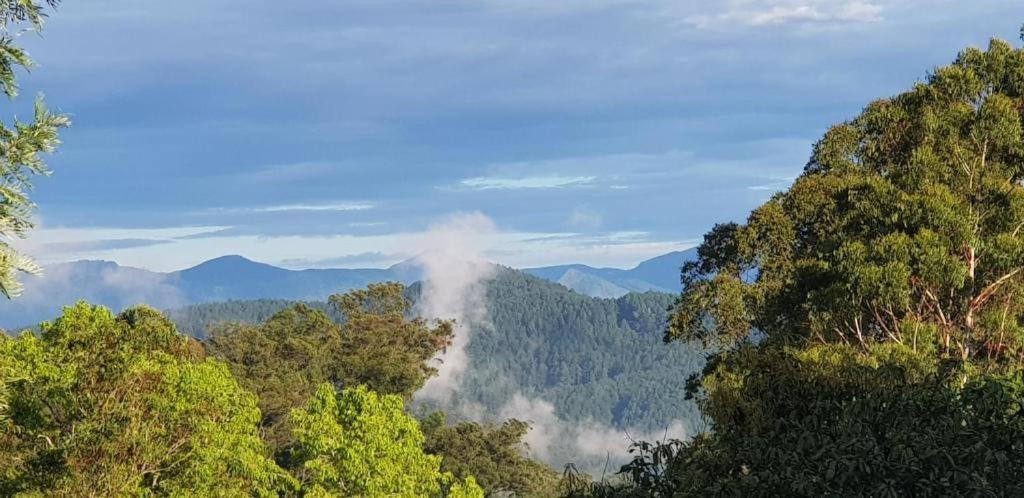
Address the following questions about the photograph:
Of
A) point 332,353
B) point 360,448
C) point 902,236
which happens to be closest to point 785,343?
point 902,236

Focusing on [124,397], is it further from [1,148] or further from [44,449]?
[1,148]

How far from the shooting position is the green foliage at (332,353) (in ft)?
173

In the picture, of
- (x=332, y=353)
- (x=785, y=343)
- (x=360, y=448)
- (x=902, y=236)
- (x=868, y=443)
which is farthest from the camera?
(x=332, y=353)

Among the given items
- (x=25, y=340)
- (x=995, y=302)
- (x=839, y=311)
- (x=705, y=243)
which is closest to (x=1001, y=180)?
(x=995, y=302)

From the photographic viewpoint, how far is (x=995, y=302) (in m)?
24.6

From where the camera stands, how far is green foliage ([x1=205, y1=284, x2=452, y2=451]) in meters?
52.9

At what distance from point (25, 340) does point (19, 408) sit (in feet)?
5.59

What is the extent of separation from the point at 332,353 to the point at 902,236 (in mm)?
46734

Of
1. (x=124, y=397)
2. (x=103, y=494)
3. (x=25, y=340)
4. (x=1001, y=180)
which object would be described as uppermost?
(x=1001, y=180)

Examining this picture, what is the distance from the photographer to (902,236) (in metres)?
21.2

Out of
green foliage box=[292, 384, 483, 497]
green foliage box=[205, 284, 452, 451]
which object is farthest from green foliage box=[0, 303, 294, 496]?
green foliage box=[205, 284, 452, 451]

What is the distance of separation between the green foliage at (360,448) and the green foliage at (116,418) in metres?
1.66

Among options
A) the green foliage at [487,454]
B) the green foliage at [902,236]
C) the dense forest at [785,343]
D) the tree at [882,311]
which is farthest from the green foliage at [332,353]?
the green foliage at [902,236]

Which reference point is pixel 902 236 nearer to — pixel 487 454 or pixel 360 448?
pixel 360 448
